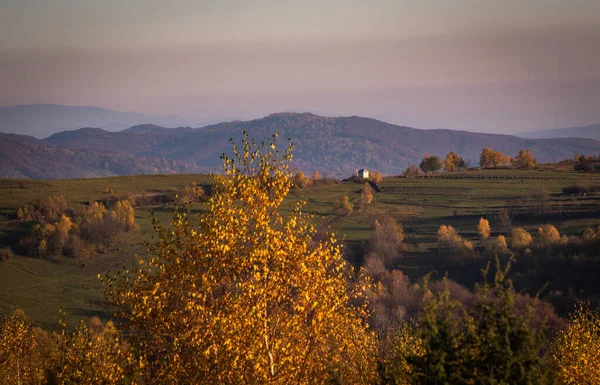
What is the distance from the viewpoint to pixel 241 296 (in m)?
15.6

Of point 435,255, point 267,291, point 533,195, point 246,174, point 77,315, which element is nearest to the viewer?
point 267,291

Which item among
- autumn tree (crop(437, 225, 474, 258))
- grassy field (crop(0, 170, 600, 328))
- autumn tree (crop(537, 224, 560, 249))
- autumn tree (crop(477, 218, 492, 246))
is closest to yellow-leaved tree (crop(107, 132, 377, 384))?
grassy field (crop(0, 170, 600, 328))

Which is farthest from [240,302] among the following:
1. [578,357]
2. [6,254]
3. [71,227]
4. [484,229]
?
[71,227]

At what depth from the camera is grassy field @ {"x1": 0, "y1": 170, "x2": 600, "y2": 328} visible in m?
98.2

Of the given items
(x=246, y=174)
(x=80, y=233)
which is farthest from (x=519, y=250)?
(x=246, y=174)

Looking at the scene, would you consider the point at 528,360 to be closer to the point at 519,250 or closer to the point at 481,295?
the point at 481,295

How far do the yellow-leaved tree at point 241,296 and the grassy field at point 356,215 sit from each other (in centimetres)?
6811

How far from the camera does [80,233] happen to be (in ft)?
415

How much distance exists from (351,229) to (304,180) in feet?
168

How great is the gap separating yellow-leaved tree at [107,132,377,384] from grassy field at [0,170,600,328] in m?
68.1

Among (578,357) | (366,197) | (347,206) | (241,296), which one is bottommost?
(347,206)

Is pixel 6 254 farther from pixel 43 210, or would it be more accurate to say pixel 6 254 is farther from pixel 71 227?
pixel 43 210

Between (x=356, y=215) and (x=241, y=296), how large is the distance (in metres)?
133

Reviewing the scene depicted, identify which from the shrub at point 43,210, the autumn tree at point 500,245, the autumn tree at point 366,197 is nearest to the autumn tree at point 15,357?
the autumn tree at point 500,245
